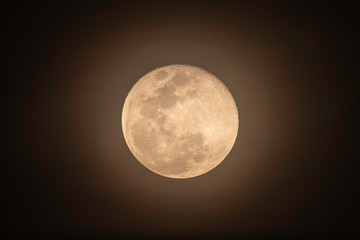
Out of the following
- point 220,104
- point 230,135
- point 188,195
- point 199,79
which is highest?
point 199,79

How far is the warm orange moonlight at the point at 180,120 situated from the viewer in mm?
1737

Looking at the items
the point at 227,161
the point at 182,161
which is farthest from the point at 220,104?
the point at 227,161

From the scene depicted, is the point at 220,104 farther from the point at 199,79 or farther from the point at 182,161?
the point at 182,161

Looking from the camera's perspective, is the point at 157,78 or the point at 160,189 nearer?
the point at 157,78

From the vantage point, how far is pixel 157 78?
72.4 inches

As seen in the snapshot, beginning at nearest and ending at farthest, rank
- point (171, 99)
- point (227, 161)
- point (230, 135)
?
point (171, 99), point (230, 135), point (227, 161)

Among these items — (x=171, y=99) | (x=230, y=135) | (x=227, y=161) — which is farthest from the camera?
(x=227, y=161)

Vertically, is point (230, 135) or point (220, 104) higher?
point (220, 104)

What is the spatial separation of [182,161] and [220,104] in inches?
17.7

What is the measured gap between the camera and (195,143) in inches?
69.5

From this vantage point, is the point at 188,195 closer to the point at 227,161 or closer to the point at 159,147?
the point at 227,161

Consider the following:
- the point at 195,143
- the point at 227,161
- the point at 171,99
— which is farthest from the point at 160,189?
the point at 171,99

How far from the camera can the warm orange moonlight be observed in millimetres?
1737

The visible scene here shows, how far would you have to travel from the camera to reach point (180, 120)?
1.73m
